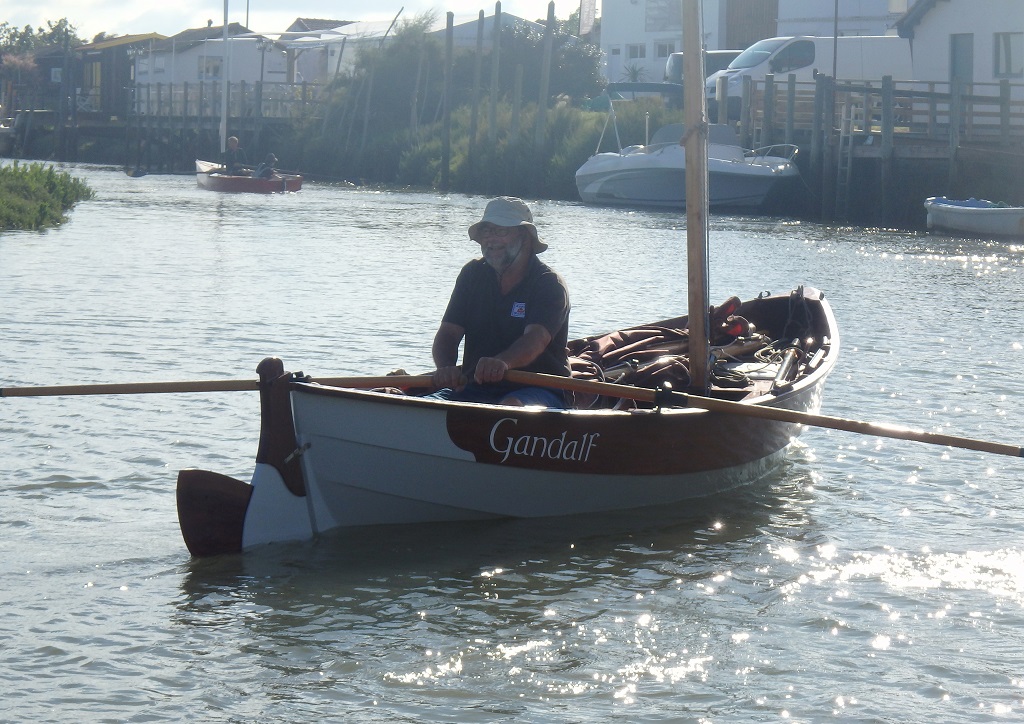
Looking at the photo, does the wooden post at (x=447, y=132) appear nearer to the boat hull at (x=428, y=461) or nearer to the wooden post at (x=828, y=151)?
the wooden post at (x=828, y=151)

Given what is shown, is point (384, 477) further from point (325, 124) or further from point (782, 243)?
point (325, 124)

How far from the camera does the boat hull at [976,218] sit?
26.0m

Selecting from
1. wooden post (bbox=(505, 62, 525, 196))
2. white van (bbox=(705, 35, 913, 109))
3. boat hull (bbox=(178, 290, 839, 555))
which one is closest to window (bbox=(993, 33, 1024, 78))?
white van (bbox=(705, 35, 913, 109))

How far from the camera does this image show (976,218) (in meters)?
26.5

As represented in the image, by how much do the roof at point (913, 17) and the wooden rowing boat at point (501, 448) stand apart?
94.3ft

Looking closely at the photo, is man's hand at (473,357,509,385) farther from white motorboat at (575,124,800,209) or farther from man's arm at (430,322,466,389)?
white motorboat at (575,124,800,209)

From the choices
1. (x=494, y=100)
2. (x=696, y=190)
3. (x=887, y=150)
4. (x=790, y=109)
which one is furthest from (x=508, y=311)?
(x=494, y=100)

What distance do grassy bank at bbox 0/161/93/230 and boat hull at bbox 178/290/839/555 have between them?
1931 centimetres

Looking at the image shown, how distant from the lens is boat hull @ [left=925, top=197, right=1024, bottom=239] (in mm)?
25984

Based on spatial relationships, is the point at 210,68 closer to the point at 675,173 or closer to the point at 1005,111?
the point at 675,173

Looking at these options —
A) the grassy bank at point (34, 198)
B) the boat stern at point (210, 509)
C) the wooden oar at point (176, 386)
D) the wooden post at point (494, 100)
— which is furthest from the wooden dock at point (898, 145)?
the boat stern at point (210, 509)

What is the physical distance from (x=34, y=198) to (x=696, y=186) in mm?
21605

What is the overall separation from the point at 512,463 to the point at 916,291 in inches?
510

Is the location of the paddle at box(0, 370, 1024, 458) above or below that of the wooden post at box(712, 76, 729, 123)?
below
